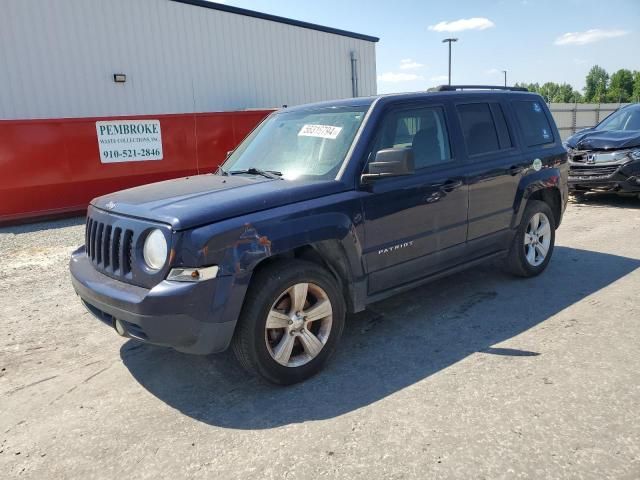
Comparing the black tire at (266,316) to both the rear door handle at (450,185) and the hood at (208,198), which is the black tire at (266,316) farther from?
the rear door handle at (450,185)

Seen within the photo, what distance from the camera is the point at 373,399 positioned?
10.1 ft

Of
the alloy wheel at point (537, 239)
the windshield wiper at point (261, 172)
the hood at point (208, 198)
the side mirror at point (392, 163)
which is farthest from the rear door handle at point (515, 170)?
the windshield wiper at point (261, 172)

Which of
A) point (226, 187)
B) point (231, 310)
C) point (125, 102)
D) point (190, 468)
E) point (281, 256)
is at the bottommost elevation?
point (190, 468)

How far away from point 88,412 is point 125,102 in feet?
46.7

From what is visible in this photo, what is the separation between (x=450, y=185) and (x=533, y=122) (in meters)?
1.73

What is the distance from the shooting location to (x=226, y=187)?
3.50m

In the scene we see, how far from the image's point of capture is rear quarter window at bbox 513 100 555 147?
5.04 meters

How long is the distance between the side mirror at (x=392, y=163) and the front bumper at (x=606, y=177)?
21.9 ft

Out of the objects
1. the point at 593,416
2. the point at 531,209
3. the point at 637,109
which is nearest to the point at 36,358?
the point at 593,416

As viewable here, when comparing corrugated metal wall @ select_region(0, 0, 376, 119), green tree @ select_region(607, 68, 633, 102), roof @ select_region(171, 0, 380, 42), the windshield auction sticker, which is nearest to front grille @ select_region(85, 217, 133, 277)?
the windshield auction sticker

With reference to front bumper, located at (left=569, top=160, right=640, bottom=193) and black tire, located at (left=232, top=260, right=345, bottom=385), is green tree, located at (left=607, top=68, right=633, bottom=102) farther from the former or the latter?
black tire, located at (left=232, top=260, right=345, bottom=385)

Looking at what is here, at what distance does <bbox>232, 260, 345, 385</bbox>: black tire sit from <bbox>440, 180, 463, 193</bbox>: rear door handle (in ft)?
4.43

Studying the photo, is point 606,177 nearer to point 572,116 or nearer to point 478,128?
point 478,128

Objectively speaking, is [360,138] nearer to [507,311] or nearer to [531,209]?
[507,311]
